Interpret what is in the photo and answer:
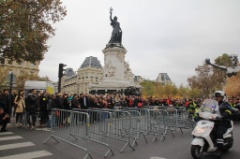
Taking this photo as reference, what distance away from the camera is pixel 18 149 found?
6340mm

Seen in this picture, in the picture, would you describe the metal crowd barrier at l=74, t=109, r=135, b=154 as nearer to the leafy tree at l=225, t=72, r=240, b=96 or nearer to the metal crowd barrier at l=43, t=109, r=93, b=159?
the metal crowd barrier at l=43, t=109, r=93, b=159

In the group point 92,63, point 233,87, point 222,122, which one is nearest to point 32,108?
point 222,122

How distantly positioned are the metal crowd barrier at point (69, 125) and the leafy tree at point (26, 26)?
611 centimetres

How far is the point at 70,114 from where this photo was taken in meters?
6.64

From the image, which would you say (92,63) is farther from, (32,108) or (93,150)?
(93,150)

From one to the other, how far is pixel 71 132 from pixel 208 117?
418 cm

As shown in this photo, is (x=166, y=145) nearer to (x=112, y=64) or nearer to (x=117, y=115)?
(x=117, y=115)

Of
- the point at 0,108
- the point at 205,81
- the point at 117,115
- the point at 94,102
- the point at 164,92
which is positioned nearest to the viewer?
the point at 117,115

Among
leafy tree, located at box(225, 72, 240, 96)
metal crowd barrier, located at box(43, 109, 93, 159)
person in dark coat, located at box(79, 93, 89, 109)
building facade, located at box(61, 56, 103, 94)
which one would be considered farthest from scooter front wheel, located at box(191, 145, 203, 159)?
building facade, located at box(61, 56, 103, 94)

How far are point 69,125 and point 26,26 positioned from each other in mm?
8563

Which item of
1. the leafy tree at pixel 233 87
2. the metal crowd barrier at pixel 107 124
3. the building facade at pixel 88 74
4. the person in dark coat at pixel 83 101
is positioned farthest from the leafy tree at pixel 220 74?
the building facade at pixel 88 74

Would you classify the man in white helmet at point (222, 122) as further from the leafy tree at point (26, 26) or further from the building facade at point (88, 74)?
the building facade at point (88, 74)

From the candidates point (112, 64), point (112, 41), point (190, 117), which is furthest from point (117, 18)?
point (190, 117)

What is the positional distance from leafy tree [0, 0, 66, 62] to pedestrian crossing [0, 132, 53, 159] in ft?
19.7
